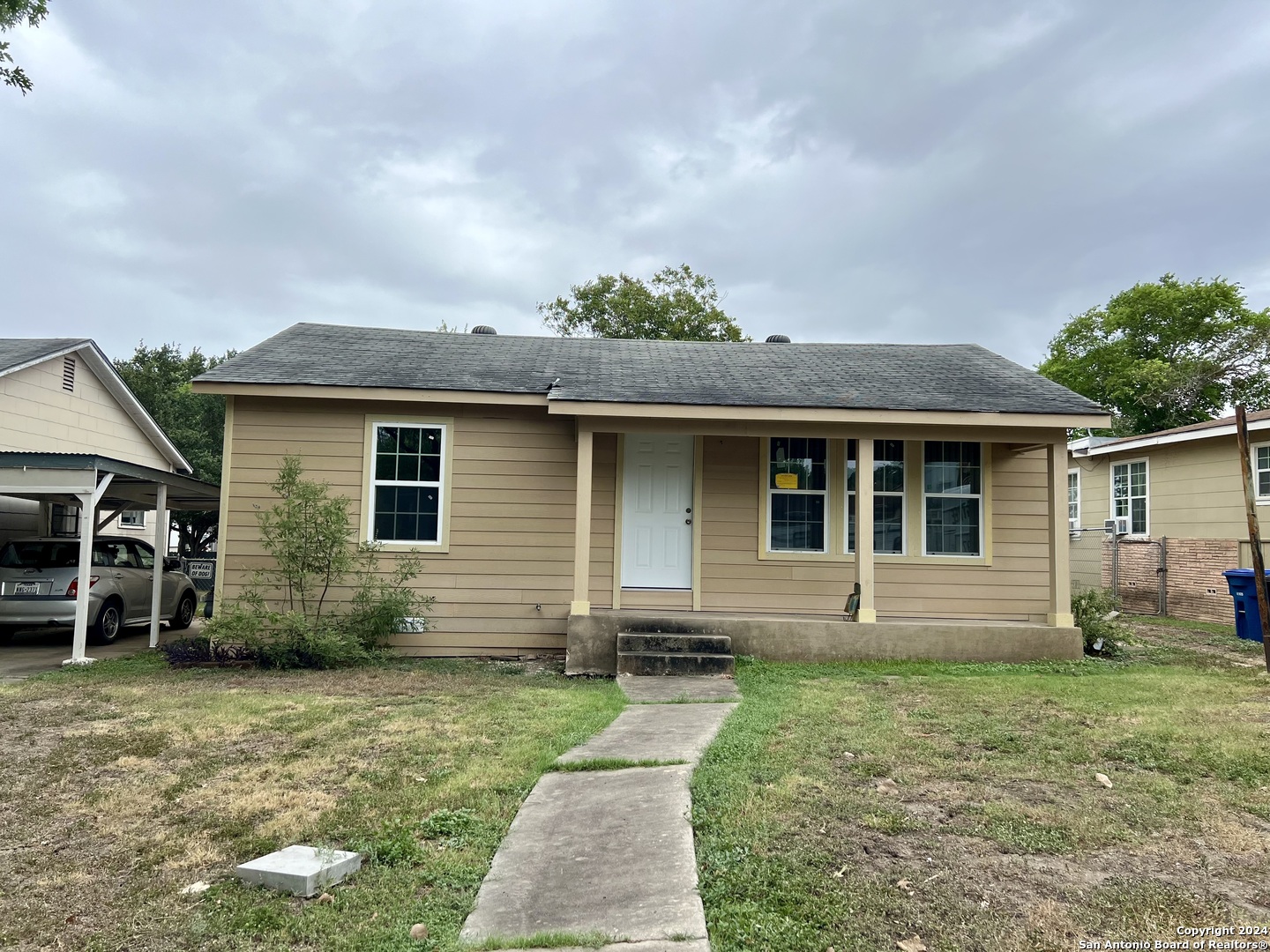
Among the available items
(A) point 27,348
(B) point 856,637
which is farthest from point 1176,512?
(A) point 27,348

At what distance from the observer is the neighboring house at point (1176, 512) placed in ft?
42.2

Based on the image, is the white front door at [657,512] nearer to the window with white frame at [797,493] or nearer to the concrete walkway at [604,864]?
the window with white frame at [797,493]

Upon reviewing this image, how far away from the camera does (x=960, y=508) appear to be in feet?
31.0

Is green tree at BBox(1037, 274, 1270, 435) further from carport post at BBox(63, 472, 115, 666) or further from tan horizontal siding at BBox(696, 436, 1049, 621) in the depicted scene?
carport post at BBox(63, 472, 115, 666)

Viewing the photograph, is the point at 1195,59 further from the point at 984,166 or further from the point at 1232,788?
the point at 1232,788

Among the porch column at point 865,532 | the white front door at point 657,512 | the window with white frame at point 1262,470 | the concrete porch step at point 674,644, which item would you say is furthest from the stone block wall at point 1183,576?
the concrete porch step at point 674,644

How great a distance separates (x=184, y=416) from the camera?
24906mm

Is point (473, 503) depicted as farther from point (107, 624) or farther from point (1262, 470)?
point (1262, 470)

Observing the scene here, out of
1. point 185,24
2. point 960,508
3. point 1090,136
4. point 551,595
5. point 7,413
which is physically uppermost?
point 1090,136

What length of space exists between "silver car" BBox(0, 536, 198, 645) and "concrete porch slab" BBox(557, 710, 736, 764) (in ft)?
23.7

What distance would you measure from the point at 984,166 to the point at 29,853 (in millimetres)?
20094

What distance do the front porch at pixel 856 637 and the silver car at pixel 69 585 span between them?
634 centimetres

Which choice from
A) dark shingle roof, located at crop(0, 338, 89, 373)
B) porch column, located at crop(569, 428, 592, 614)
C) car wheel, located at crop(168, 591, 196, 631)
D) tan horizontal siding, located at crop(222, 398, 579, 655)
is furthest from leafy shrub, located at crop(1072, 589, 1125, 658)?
dark shingle roof, located at crop(0, 338, 89, 373)

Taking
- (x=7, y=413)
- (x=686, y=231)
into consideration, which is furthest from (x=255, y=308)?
(x=7, y=413)
